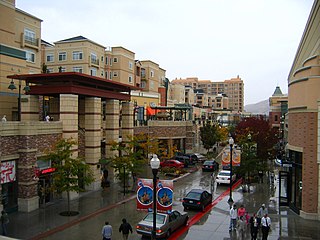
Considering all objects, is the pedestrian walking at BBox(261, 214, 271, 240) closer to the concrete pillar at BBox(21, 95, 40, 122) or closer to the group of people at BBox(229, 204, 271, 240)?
the group of people at BBox(229, 204, 271, 240)

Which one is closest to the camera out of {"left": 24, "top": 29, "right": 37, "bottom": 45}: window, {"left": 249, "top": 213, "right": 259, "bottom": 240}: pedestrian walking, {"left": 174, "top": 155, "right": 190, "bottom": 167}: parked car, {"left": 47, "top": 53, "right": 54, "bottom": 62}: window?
{"left": 249, "top": 213, "right": 259, "bottom": 240}: pedestrian walking

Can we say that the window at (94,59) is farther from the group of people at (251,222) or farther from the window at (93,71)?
the group of people at (251,222)

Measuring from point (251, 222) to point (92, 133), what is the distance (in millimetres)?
16240

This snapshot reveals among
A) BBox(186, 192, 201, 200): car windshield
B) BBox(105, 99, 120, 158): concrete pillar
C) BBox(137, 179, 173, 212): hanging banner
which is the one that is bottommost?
BBox(186, 192, 201, 200): car windshield

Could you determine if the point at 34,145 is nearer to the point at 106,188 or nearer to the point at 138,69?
the point at 106,188

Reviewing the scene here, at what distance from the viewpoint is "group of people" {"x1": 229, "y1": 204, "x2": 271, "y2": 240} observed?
17.6 metres

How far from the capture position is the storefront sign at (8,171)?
21375mm

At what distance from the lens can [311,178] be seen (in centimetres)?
2108

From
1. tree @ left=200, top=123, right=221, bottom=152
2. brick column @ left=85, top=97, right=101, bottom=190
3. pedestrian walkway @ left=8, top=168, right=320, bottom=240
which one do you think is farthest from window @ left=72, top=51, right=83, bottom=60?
pedestrian walkway @ left=8, top=168, right=320, bottom=240

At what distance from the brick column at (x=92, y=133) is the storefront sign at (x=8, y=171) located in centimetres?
798

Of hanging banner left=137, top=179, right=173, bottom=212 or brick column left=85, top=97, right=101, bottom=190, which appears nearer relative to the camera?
hanging banner left=137, top=179, right=173, bottom=212

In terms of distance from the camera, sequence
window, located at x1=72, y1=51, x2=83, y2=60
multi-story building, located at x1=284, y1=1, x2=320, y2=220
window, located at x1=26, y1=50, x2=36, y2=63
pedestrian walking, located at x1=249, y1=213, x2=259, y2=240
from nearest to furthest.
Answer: pedestrian walking, located at x1=249, y1=213, x2=259, y2=240 < multi-story building, located at x1=284, y1=1, x2=320, y2=220 < window, located at x1=26, y1=50, x2=36, y2=63 < window, located at x1=72, y1=51, x2=83, y2=60

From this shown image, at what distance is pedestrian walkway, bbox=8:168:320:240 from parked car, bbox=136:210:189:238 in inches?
25.7

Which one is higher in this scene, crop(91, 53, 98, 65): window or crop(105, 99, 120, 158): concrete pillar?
crop(91, 53, 98, 65): window
